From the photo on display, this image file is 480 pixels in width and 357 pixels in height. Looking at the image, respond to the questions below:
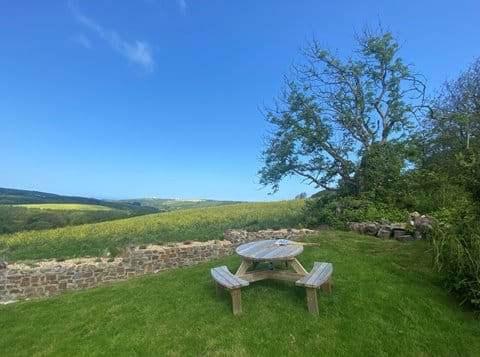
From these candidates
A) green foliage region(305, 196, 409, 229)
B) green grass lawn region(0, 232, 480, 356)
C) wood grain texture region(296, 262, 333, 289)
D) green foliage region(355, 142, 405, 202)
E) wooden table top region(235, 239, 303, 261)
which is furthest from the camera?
green foliage region(355, 142, 405, 202)

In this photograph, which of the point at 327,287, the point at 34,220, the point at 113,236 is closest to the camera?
the point at 327,287

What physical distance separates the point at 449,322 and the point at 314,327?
1.74 metres

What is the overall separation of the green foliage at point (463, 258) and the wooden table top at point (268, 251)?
2269 millimetres

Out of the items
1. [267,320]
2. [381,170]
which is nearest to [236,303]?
[267,320]

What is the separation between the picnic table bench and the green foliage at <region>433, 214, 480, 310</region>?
5.99 ft

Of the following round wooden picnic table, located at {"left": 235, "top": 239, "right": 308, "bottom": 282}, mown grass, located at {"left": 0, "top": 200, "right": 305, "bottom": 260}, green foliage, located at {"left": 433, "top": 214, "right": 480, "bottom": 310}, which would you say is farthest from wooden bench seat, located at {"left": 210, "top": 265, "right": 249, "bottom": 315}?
mown grass, located at {"left": 0, "top": 200, "right": 305, "bottom": 260}

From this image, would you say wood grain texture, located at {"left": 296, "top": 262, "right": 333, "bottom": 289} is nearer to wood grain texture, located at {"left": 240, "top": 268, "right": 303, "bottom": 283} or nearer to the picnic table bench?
the picnic table bench

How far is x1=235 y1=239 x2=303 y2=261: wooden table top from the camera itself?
4406 millimetres

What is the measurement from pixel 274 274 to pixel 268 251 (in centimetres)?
41

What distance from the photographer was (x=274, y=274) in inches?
192

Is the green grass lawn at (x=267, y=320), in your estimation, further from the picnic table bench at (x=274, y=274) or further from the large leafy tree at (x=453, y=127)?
the large leafy tree at (x=453, y=127)

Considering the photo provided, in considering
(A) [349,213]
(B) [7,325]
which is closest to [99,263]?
(B) [7,325]

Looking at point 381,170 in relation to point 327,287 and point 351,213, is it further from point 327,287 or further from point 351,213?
point 327,287

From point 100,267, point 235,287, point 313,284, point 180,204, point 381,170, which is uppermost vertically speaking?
point 180,204
